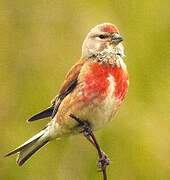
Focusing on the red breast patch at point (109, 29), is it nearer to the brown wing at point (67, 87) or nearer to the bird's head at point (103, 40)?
the bird's head at point (103, 40)

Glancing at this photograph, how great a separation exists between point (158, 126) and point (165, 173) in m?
0.36

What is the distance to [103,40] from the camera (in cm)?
905

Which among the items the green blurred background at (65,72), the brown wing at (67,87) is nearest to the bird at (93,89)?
the brown wing at (67,87)

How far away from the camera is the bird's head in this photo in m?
9.00

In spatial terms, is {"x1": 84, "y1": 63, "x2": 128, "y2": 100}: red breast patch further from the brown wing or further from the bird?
the brown wing

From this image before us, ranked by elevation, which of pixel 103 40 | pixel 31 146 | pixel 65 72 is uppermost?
pixel 103 40

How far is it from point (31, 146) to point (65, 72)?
1125 mm

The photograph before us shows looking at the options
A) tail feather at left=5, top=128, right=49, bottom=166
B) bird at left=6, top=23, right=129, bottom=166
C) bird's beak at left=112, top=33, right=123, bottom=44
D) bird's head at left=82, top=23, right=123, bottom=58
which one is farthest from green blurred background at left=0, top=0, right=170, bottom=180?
bird's beak at left=112, top=33, right=123, bottom=44

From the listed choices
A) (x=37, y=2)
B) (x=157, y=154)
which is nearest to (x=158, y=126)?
(x=157, y=154)

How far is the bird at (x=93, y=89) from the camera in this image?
8.77 metres

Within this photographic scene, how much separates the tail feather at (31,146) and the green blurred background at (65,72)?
593 millimetres

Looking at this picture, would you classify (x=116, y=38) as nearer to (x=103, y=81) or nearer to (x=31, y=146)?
(x=103, y=81)

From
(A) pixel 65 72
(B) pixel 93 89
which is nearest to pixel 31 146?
(B) pixel 93 89

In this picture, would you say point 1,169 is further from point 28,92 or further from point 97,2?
point 97,2
